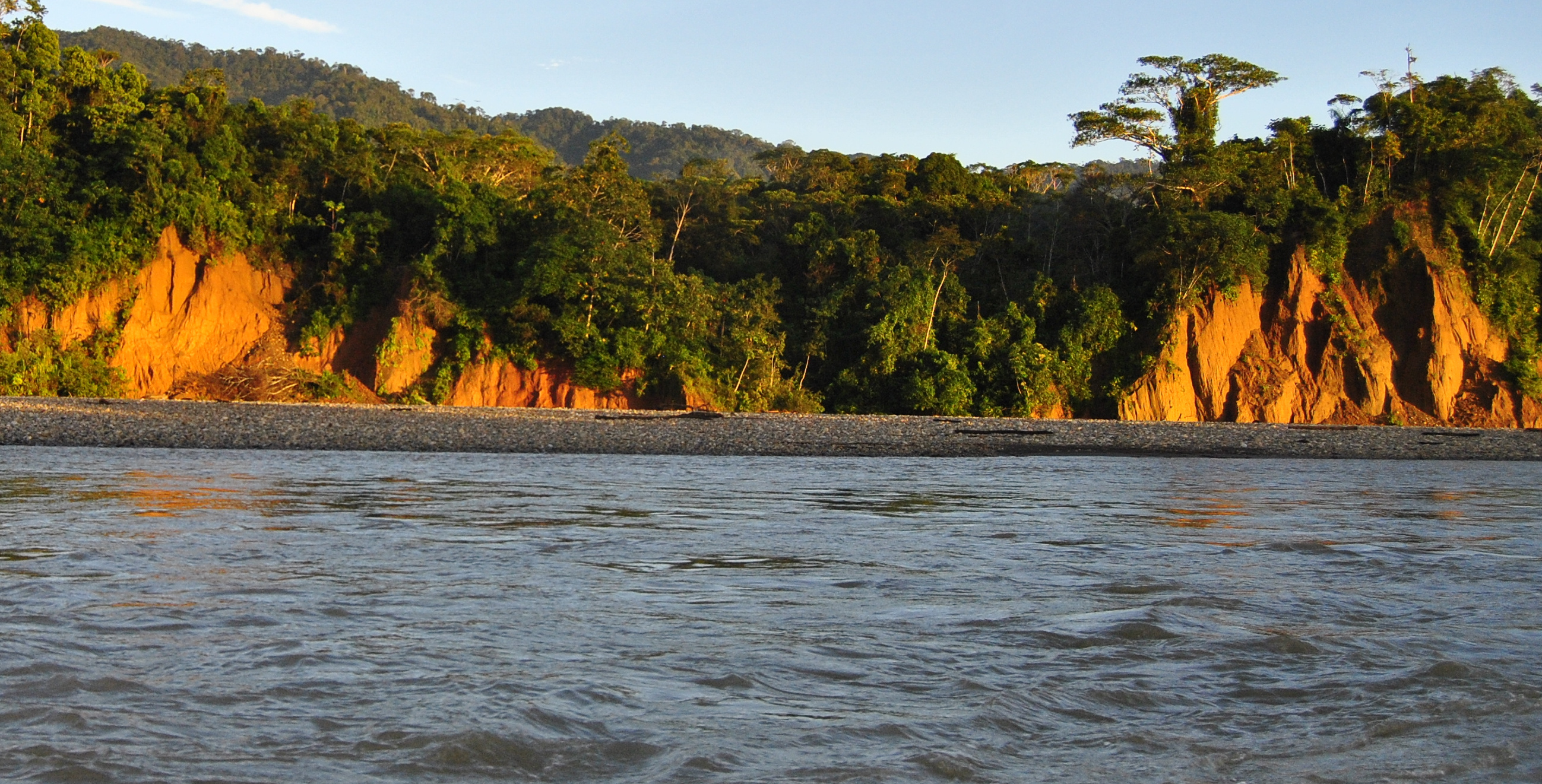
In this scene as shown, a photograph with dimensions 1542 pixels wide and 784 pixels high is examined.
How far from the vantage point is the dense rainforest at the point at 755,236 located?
26.5 metres

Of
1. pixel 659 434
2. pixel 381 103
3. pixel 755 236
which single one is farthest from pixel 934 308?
pixel 381 103

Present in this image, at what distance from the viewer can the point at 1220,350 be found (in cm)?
3102

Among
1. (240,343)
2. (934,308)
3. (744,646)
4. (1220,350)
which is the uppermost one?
(934,308)

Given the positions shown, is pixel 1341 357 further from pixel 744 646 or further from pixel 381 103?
pixel 381 103

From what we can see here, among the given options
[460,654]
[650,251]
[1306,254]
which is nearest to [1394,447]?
[1306,254]

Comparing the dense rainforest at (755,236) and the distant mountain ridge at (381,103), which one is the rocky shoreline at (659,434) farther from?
the distant mountain ridge at (381,103)

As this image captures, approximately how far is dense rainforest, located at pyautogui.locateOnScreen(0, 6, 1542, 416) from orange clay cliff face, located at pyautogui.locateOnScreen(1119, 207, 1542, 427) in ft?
1.51

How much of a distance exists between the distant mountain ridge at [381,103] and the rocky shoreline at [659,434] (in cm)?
6107

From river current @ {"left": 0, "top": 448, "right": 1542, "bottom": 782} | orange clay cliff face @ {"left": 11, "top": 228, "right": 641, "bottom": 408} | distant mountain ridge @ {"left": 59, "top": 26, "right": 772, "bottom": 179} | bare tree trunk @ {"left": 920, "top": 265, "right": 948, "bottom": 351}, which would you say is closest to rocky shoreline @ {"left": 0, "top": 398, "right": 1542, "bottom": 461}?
orange clay cliff face @ {"left": 11, "top": 228, "right": 641, "bottom": 408}

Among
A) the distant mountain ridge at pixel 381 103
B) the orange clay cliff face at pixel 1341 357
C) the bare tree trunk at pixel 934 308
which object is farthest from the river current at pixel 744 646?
the distant mountain ridge at pixel 381 103

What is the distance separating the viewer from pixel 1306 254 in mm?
31359

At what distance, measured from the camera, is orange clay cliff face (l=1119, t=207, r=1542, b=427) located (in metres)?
30.7

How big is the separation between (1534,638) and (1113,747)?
256cm

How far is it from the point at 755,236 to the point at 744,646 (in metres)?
30.9
